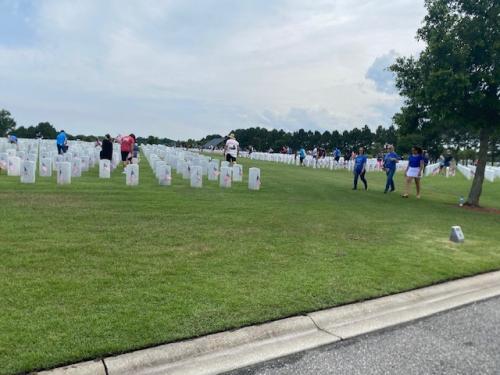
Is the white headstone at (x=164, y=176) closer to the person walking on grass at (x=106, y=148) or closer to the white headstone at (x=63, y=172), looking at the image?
the white headstone at (x=63, y=172)

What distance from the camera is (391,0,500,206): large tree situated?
13.2m

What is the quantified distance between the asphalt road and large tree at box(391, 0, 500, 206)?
33.5 ft

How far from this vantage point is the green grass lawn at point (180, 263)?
385 centimetres

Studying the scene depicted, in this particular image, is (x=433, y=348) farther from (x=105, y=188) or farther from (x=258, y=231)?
(x=105, y=188)

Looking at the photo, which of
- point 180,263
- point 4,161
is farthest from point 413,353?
point 4,161

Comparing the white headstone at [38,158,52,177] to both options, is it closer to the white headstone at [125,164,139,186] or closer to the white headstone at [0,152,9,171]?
the white headstone at [0,152,9,171]

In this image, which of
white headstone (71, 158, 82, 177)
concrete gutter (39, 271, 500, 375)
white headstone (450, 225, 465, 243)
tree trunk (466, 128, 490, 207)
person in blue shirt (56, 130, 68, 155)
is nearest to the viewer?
concrete gutter (39, 271, 500, 375)

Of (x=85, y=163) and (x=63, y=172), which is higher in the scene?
(x=85, y=163)

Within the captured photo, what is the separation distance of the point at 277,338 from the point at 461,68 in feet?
40.0

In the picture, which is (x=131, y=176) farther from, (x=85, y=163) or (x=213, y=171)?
(x=85, y=163)

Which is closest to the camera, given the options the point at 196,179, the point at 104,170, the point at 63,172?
the point at 63,172

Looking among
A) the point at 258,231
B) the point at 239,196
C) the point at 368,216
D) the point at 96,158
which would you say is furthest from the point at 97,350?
the point at 96,158

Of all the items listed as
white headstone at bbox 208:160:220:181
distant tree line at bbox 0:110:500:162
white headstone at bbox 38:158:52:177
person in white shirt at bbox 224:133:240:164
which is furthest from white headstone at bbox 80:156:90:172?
distant tree line at bbox 0:110:500:162

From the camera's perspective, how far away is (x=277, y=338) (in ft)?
13.5
